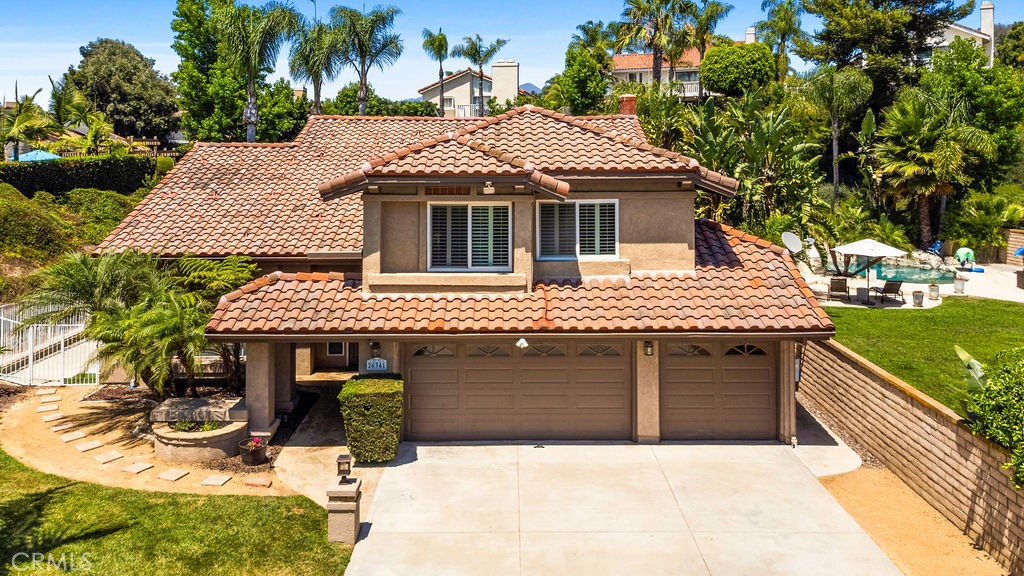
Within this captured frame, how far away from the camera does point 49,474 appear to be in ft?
42.2

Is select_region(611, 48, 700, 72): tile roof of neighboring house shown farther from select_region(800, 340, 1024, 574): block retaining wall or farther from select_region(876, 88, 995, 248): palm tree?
select_region(800, 340, 1024, 574): block retaining wall

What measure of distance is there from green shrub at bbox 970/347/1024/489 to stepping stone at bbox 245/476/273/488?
1130 centimetres

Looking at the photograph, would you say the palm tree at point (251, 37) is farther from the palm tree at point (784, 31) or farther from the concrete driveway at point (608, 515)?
the palm tree at point (784, 31)

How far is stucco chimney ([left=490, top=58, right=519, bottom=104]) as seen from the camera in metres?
64.2

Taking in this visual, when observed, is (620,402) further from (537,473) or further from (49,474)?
(49,474)

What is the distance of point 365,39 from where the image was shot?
44969mm

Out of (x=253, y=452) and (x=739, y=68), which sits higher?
(x=739, y=68)

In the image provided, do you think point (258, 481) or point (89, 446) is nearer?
point (258, 481)

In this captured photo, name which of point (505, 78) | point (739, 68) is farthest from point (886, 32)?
point (505, 78)

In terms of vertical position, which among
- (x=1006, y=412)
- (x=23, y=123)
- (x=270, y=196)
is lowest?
(x=1006, y=412)

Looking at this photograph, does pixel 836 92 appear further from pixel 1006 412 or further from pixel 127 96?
pixel 127 96

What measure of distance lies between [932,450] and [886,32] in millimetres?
47238

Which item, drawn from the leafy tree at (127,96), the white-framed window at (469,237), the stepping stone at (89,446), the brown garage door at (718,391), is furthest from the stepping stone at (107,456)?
the leafy tree at (127,96)

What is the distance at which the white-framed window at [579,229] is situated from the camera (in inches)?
615
